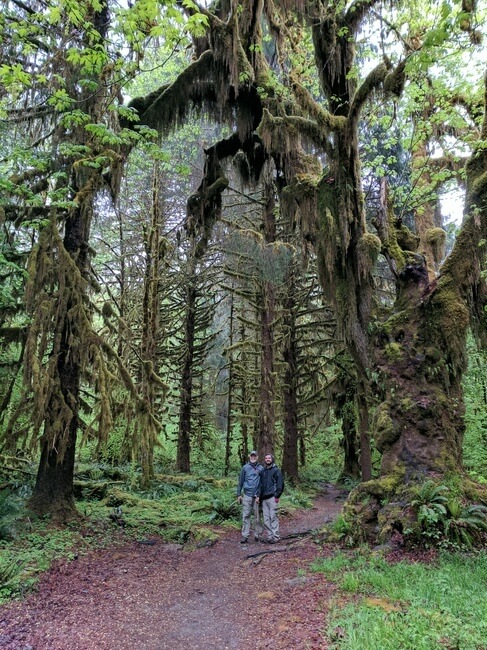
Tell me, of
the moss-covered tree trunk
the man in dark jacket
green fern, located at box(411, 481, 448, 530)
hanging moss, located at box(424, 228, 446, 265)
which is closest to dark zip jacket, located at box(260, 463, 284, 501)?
the man in dark jacket

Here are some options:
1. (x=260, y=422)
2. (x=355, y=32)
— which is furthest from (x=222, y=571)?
(x=355, y=32)

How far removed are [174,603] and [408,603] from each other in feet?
9.25

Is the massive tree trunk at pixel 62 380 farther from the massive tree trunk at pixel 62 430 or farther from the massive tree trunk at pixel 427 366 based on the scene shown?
the massive tree trunk at pixel 427 366

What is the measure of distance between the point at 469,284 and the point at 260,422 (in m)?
6.73

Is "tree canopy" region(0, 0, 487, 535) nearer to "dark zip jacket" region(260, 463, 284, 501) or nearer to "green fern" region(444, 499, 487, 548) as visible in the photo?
"green fern" region(444, 499, 487, 548)

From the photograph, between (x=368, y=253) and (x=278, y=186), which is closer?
(x=368, y=253)

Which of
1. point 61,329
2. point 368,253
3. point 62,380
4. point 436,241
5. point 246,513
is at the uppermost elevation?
point 436,241

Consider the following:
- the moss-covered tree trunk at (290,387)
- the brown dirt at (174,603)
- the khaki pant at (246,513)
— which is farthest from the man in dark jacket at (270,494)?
the moss-covered tree trunk at (290,387)

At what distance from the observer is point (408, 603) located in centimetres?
431

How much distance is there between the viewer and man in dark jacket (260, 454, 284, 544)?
8250 mm

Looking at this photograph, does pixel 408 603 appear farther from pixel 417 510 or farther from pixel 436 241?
pixel 436 241

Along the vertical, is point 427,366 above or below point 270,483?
above

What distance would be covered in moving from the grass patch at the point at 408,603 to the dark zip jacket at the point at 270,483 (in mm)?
2455

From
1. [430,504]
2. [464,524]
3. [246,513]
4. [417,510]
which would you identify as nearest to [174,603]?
[246,513]
